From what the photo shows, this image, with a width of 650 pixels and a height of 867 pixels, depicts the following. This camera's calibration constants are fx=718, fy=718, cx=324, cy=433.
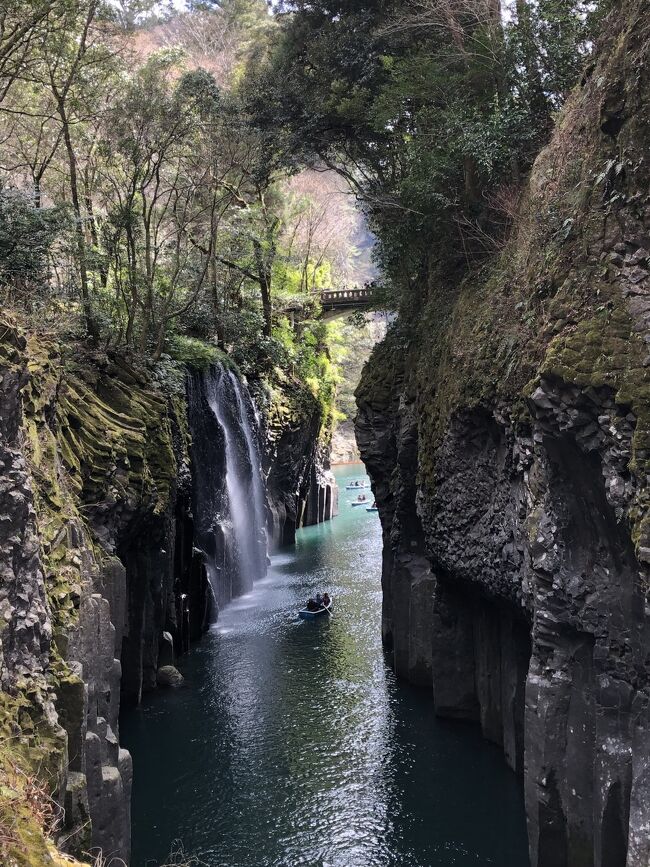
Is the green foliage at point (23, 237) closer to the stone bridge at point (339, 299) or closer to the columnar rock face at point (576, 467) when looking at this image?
the columnar rock face at point (576, 467)

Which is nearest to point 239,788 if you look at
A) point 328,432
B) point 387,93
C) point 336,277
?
point 387,93

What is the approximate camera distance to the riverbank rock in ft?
66.2

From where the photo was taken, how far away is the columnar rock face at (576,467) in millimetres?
9602

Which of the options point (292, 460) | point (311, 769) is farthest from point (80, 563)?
point (292, 460)

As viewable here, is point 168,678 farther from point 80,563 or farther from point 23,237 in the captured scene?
point 23,237

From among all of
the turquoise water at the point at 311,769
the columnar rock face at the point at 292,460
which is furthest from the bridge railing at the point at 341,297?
the turquoise water at the point at 311,769

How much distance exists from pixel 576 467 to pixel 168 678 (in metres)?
14.0

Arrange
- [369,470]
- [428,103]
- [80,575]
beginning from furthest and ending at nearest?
1. [369,470]
2. [428,103]
3. [80,575]

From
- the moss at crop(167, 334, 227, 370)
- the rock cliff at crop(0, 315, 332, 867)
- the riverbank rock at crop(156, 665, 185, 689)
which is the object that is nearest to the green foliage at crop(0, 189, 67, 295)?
the rock cliff at crop(0, 315, 332, 867)

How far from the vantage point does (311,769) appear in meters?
15.4

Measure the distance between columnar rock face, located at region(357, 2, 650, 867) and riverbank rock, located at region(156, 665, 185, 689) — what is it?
9.27 meters

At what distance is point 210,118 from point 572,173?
49.8 ft

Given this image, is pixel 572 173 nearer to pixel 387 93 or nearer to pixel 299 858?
pixel 387 93

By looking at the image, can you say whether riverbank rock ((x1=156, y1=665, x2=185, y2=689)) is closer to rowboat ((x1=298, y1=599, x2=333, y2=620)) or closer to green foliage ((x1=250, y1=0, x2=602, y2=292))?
rowboat ((x1=298, y1=599, x2=333, y2=620))
